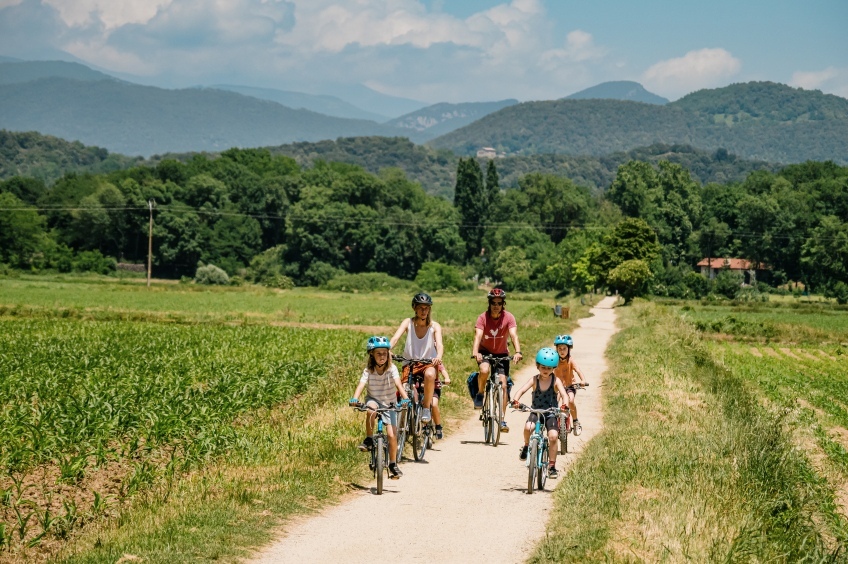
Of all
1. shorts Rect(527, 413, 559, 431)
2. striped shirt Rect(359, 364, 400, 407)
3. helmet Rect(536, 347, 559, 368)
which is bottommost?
shorts Rect(527, 413, 559, 431)

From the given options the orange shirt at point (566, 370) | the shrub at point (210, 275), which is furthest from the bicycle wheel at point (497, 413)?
the shrub at point (210, 275)

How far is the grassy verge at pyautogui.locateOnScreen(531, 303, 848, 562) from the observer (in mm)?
8914

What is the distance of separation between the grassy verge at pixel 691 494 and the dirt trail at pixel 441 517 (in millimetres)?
411

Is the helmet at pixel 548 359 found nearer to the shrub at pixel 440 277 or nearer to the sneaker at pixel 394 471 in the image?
the sneaker at pixel 394 471

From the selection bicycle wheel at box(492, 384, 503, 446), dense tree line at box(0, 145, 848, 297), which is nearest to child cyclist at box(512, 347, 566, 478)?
bicycle wheel at box(492, 384, 503, 446)

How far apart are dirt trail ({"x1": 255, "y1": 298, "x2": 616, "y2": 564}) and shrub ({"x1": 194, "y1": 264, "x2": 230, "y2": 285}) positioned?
90.9m

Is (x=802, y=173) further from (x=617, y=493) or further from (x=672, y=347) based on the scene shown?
(x=617, y=493)

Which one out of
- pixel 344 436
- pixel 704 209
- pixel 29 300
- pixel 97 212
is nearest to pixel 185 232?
pixel 97 212

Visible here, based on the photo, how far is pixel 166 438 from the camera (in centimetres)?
1450

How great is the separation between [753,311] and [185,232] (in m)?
64.5

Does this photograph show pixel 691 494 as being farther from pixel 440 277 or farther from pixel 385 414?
pixel 440 277

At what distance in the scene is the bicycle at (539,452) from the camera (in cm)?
1127

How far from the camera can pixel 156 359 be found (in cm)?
2439

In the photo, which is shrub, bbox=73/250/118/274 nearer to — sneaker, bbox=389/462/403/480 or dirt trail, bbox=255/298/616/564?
dirt trail, bbox=255/298/616/564
